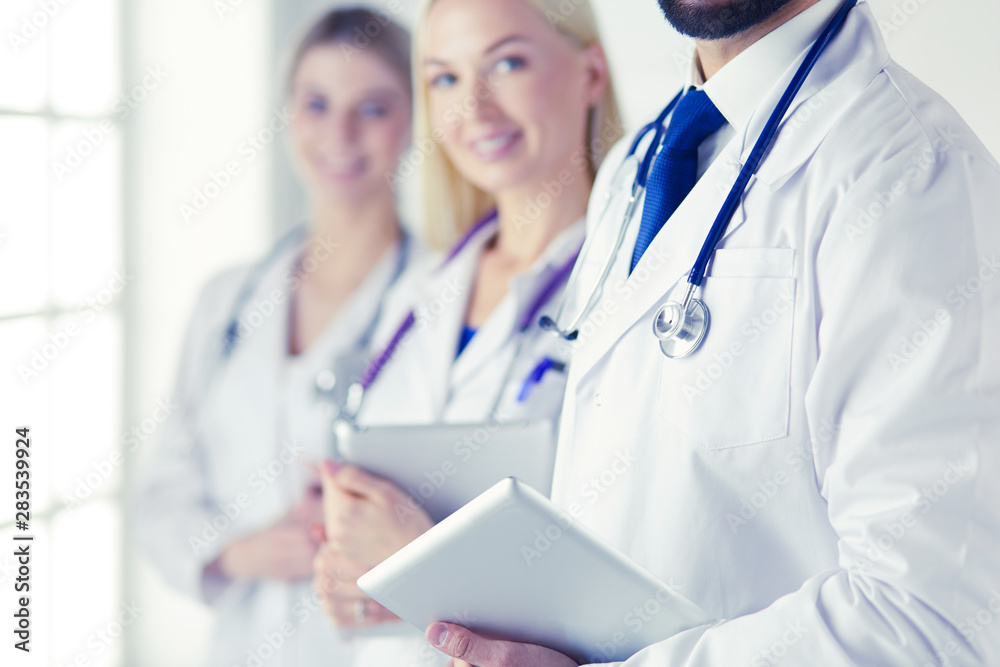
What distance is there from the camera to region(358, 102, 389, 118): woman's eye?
1.77 m

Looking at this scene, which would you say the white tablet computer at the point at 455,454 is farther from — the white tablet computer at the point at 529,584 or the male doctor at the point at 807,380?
the white tablet computer at the point at 529,584

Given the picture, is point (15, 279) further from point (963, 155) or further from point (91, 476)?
point (963, 155)

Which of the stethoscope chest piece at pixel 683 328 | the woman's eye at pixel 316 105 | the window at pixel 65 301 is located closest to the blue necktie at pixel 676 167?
the stethoscope chest piece at pixel 683 328

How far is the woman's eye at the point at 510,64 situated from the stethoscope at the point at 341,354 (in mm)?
552

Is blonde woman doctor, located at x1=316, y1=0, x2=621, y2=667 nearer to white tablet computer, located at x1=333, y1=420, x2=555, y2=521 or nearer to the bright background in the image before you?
white tablet computer, located at x1=333, y1=420, x2=555, y2=521

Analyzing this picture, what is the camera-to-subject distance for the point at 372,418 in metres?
1.43

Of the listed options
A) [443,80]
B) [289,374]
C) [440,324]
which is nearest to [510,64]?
[443,80]

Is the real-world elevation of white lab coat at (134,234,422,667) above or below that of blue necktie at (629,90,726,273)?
below

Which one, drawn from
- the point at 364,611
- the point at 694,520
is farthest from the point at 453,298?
the point at 694,520

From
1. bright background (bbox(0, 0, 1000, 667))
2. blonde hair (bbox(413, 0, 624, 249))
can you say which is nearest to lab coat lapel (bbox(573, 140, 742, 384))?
blonde hair (bbox(413, 0, 624, 249))

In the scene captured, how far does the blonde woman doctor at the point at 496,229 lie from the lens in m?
1.26

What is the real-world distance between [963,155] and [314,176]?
1472 millimetres

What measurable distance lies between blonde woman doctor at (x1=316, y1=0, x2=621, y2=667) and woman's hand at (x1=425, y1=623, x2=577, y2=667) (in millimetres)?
522

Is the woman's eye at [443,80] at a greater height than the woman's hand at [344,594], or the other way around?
the woman's eye at [443,80]
